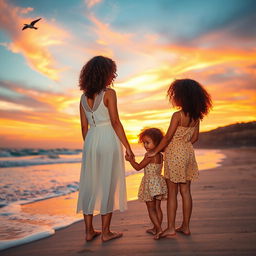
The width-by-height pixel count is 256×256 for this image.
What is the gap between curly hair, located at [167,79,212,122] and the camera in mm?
3453

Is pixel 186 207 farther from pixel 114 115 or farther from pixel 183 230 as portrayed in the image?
pixel 114 115

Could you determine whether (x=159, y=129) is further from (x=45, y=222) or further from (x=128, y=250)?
(x=45, y=222)

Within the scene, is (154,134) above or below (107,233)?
above

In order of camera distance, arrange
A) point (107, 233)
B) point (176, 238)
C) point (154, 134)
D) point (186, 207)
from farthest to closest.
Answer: point (154, 134), point (186, 207), point (107, 233), point (176, 238)

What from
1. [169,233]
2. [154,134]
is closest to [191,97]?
[154,134]

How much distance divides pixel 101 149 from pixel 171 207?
1.10 m

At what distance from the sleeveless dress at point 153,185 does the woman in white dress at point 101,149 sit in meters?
0.29

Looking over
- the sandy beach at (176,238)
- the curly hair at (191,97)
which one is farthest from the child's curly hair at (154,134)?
the sandy beach at (176,238)

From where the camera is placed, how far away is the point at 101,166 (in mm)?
3459

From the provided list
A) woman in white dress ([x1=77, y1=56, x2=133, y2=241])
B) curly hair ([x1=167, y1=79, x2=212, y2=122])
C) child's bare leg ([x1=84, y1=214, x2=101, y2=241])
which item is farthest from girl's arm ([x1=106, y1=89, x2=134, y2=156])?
child's bare leg ([x1=84, y1=214, x2=101, y2=241])

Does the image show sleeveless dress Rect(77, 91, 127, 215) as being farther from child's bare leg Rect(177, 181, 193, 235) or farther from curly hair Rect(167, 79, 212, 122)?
curly hair Rect(167, 79, 212, 122)

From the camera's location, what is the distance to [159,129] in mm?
3641

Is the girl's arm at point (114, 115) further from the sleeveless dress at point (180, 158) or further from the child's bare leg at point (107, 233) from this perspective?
the child's bare leg at point (107, 233)

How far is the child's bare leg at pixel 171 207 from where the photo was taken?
3.38m
